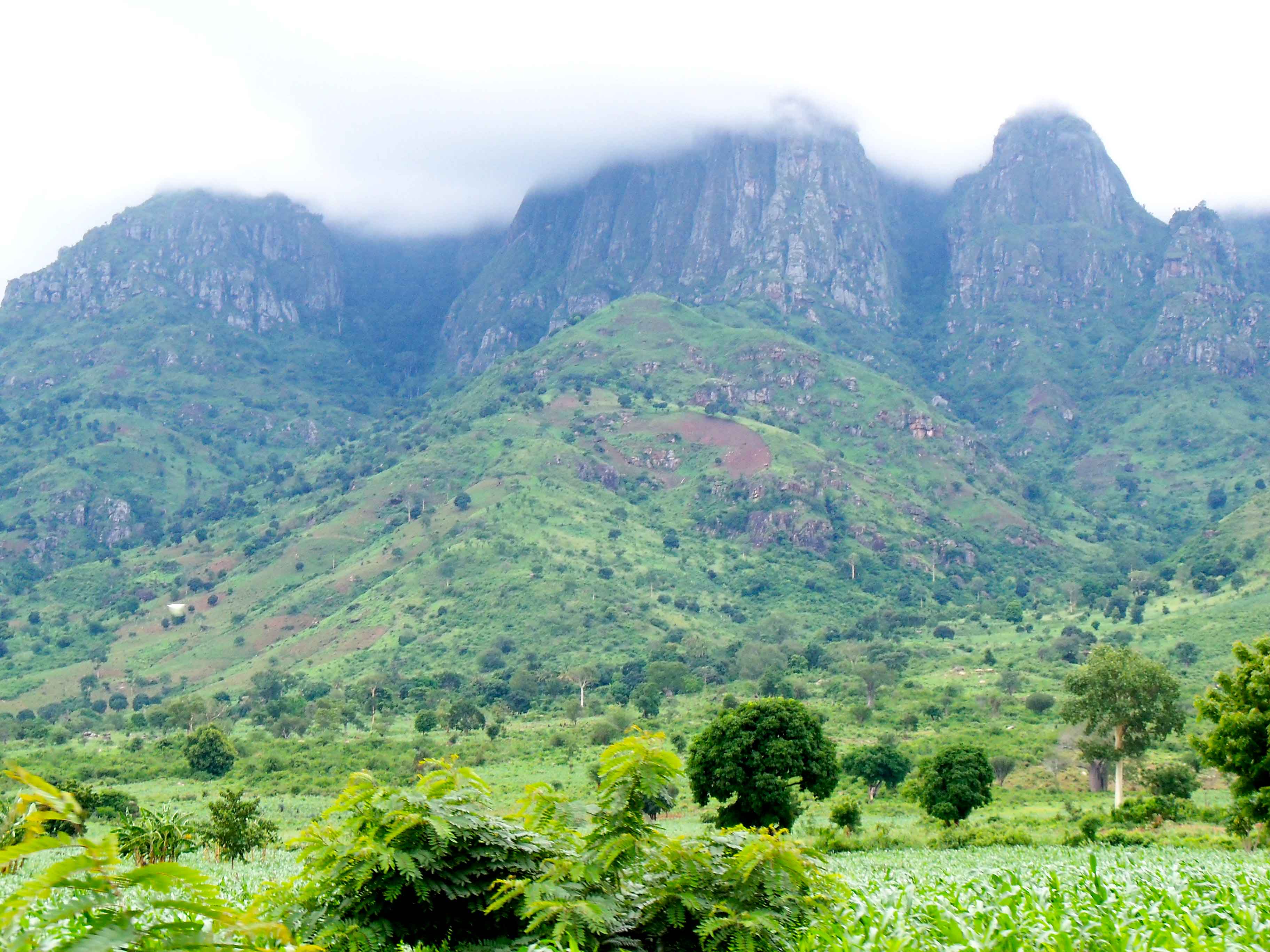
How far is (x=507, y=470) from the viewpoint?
174 m

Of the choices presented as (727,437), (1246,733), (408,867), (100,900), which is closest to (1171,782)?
(1246,733)

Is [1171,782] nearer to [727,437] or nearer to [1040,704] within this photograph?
[1040,704]

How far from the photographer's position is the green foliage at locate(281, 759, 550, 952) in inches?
361

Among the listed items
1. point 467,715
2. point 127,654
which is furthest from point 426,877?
point 127,654

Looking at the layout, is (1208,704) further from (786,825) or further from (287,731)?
(287,731)

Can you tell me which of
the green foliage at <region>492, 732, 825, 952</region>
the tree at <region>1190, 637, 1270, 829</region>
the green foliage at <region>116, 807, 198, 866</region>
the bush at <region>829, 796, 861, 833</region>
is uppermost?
the green foliage at <region>492, 732, 825, 952</region>

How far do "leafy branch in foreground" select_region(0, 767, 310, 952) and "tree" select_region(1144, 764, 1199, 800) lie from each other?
62.2 m

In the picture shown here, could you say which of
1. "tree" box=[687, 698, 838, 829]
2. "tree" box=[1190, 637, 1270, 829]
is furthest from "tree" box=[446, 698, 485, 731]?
"tree" box=[1190, 637, 1270, 829]

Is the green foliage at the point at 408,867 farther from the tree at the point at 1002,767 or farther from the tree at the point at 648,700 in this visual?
the tree at the point at 648,700

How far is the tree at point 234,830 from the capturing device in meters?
37.8

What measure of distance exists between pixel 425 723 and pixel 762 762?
51855 mm

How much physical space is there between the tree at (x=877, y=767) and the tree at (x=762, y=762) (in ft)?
62.1

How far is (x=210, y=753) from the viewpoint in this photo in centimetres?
7706

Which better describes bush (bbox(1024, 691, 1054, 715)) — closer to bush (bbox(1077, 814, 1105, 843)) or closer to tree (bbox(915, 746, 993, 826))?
bush (bbox(1077, 814, 1105, 843))
